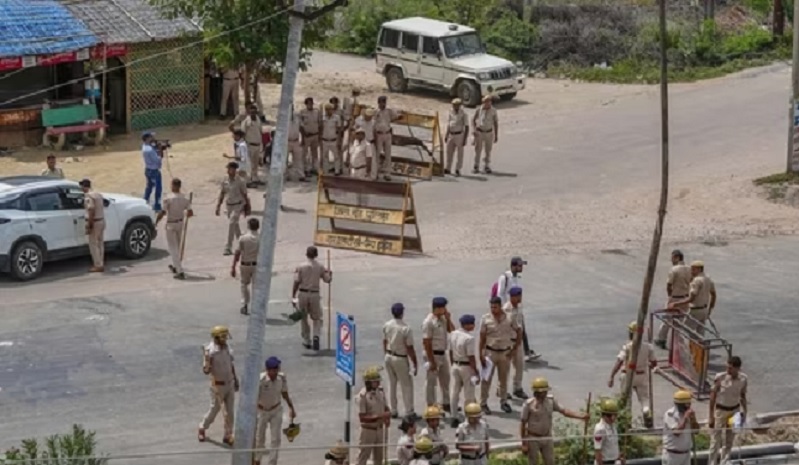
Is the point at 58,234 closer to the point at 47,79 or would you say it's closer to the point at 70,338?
the point at 70,338

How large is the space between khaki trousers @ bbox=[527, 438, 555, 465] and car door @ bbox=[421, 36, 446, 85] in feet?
70.6

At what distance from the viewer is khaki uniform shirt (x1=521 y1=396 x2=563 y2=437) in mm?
18500

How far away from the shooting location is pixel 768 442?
20031mm

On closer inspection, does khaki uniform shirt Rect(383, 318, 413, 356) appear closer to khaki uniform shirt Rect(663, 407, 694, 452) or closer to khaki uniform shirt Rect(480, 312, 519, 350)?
khaki uniform shirt Rect(480, 312, 519, 350)

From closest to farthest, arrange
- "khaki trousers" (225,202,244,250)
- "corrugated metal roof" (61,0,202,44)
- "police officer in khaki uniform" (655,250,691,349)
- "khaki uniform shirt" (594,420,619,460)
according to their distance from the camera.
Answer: "khaki uniform shirt" (594,420,619,460) → "police officer in khaki uniform" (655,250,691,349) → "khaki trousers" (225,202,244,250) → "corrugated metal roof" (61,0,202,44)

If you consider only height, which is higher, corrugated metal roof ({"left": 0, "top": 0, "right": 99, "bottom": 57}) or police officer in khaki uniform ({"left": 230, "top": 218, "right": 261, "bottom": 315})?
corrugated metal roof ({"left": 0, "top": 0, "right": 99, "bottom": 57})

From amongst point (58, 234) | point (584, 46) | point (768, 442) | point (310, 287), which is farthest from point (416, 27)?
point (768, 442)

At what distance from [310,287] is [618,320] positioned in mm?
4700

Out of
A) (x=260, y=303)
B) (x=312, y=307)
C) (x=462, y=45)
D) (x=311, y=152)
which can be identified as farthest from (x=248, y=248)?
(x=462, y=45)

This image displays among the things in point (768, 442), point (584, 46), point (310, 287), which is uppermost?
point (584, 46)

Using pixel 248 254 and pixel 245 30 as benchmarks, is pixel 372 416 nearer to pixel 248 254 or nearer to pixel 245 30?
pixel 248 254

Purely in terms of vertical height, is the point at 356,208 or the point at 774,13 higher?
the point at 774,13

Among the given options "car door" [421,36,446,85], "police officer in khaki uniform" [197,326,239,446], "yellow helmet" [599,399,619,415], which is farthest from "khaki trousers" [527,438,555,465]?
"car door" [421,36,446,85]

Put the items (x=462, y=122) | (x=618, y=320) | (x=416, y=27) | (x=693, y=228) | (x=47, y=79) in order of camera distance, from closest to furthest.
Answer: (x=618, y=320) → (x=693, y=228) → (x=462, y=122) → (x=47, y=79) → (x=416, y=27)
